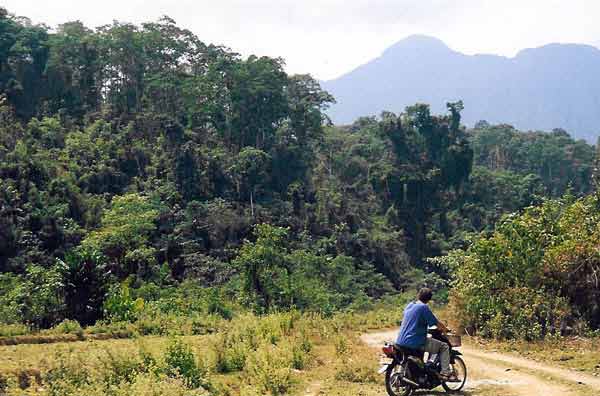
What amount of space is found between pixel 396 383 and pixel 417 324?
91 centimetres

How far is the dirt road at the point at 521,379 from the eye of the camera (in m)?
8.84

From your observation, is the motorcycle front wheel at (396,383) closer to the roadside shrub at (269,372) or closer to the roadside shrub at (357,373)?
the roadside shrub at (357,373)

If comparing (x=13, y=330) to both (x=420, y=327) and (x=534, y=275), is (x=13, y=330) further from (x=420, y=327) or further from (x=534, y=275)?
(x=534, y=275)

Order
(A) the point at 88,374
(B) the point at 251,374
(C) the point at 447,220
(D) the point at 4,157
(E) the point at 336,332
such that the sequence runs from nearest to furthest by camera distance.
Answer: (A) the point at 88,374, (B) the point at 251,374, (E) the point at 336,332, (D) the point at 4,157, (C) the point at 447,220

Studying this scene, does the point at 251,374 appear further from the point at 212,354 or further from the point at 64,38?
the point at 64,38

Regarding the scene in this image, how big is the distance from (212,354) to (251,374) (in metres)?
1.34

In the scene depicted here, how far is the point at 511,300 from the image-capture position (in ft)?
49.1

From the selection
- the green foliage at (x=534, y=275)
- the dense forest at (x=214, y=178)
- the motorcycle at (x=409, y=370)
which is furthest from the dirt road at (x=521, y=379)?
the dense forest at (x=214, y=178)

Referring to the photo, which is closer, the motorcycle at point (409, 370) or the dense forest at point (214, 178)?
the motorcycle at point (409, 370)

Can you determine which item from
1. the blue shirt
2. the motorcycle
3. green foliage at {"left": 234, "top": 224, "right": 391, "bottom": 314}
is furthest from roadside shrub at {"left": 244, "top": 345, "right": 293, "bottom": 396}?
green foliage at {"left": 234, "top": 224, "right": 391, "bottom": 314}

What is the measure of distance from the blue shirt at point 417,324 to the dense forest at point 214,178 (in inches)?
559

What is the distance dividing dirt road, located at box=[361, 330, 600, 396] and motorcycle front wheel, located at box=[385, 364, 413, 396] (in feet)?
3.73

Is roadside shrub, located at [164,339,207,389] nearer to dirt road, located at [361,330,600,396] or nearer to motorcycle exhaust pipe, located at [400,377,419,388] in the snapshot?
motorcycle exhaust pipe, located at [400,377,419,388]

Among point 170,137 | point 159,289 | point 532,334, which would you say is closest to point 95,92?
point 170,137
